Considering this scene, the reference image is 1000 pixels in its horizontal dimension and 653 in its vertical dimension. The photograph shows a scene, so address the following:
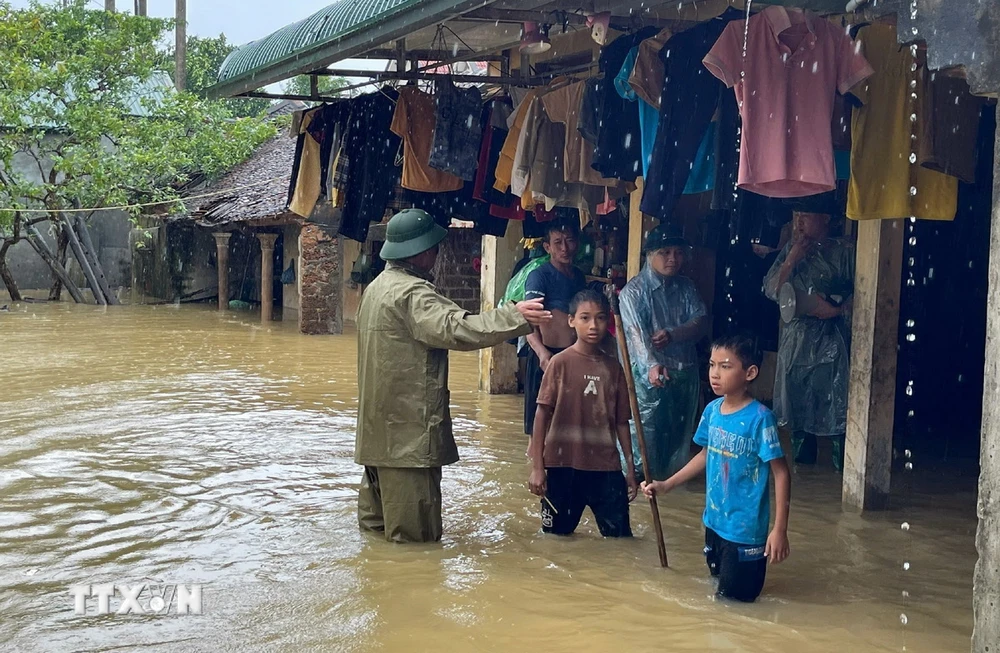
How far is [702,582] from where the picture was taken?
511 cm

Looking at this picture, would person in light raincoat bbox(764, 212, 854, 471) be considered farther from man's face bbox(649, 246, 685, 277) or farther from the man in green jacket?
the man in green jacket

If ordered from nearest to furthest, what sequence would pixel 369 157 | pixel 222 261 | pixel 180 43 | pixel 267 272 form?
pixel 369 157
pixel 267 272
pixel 222 261
pixel 180 43

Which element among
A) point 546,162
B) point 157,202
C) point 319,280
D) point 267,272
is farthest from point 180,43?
point 546,162

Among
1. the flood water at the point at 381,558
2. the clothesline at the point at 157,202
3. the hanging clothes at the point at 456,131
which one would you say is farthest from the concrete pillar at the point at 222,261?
the hanging clothes at the point at 456,131

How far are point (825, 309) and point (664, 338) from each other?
135 centimetres

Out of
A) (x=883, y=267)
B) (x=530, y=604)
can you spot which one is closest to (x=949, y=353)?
(x=883, y=267)

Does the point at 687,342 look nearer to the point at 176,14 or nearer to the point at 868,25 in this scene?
the point at 868,25

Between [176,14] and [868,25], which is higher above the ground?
[176,14]

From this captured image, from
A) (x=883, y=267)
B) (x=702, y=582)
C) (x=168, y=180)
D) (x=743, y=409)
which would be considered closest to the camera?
(x=743, y=409)

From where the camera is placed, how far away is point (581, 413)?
5.55 m

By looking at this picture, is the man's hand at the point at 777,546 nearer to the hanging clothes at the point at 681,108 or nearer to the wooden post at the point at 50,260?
the hanging clothes at the point at 681,108

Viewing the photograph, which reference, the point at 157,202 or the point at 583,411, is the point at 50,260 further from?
the point at 583,411

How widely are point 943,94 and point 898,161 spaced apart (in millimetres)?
400
